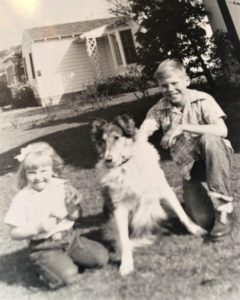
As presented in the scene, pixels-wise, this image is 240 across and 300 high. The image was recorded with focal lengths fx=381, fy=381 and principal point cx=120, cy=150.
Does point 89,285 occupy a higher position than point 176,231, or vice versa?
point 176,231

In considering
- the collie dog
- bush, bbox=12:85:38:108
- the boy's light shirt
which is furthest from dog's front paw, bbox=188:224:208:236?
bush, bbox=12:85:38:108

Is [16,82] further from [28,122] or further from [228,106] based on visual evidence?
[228,106]

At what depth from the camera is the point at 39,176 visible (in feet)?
5.58

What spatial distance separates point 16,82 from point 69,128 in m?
0.68

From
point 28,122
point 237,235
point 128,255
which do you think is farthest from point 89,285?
point 28,122

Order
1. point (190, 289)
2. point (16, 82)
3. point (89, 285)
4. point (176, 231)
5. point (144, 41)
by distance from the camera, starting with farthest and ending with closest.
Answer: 1. point (16, 82)
2. point (144, 41)
3. point (176, 231)
4. point (89, 285)
5. point (190, 289)

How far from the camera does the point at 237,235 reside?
1762 millimetres

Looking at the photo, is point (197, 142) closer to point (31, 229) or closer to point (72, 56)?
point (31, 229)

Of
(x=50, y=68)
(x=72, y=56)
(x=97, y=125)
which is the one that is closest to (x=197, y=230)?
(x=97, y=125)

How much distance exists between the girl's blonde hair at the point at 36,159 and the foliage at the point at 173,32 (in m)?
1.34

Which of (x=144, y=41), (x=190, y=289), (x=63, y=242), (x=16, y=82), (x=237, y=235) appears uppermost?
(x=16, y=82)

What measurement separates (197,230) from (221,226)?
0.42ft

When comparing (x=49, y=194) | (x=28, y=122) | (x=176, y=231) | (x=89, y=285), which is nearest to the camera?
(x=89, y=285)

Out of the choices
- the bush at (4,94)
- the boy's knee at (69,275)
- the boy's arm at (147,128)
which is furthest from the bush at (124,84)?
the boy's knee at (69,275)
